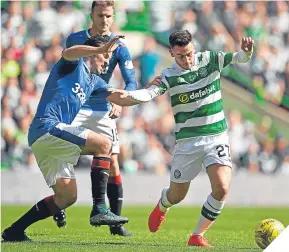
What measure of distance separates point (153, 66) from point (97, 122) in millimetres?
9915

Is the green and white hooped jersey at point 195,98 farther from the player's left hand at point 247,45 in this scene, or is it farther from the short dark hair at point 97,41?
the short dark hair at point 97,41

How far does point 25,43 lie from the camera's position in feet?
63.6

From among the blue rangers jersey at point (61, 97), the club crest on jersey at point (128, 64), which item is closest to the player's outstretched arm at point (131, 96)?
the blue rangers jersey at point (61, 97)

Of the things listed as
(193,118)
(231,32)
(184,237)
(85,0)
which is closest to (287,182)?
(231,32)

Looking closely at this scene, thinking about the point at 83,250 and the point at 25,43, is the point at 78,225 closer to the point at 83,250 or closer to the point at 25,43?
the point at 83,250

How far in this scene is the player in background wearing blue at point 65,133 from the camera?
855 centimetres

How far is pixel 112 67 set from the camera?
1033 centimetres

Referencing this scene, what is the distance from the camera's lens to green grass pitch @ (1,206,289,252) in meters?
8.47

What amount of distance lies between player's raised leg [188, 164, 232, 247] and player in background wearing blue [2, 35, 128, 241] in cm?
84

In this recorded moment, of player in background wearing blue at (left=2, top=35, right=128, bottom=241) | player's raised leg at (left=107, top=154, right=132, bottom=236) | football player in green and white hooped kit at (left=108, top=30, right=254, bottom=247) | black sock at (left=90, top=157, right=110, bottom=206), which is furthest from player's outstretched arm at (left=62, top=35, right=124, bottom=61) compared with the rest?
player's raised leg at (left=107, top=154, right=132, bottom=236)

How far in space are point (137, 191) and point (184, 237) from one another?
7.84 metres

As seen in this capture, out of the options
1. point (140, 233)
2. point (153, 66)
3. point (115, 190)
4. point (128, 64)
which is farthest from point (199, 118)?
point (153, 66)

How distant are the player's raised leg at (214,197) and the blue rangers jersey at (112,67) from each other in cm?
183

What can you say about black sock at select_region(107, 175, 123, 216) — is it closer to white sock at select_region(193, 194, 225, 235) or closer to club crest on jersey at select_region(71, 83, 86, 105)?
white sock at select_region(193, 194, 225, 235)
